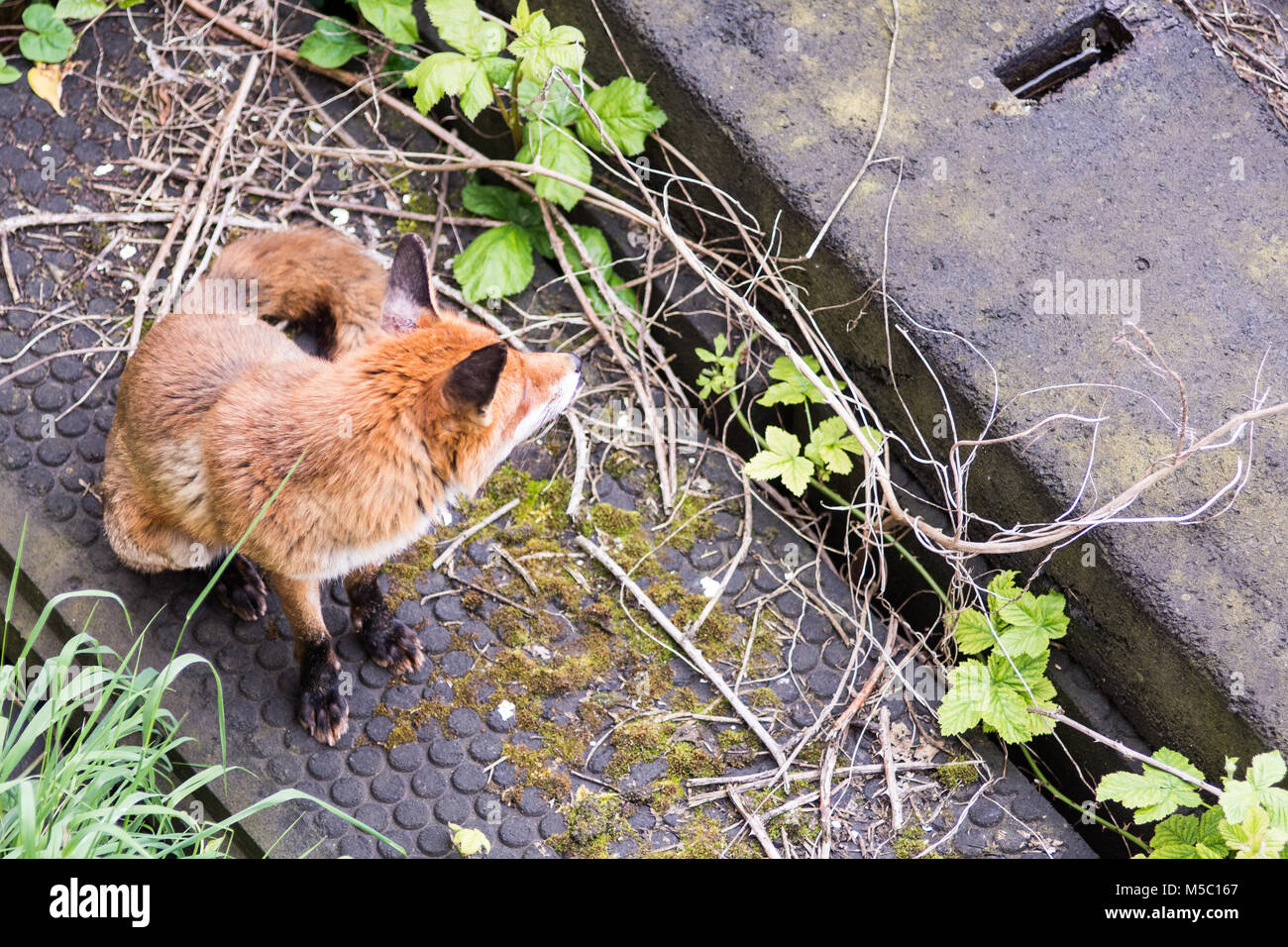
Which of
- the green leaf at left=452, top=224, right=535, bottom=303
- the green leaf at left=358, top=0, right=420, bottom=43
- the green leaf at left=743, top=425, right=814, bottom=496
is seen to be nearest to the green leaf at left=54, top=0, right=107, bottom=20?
the green leaf at left=358, top=0, right=420, bottom=43

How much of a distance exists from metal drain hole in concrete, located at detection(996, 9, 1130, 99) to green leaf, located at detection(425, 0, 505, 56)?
5.75 ft

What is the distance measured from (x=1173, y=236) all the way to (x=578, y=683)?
233 cm

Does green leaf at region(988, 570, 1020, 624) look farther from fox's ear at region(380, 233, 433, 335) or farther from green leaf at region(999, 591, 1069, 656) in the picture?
fox's ear at region(380, 233, 433, 335)

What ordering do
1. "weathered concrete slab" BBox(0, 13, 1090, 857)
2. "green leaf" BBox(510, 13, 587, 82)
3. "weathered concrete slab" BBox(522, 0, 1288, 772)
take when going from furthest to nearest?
"green leaf" BBox(510, 13, 587, 82), "weathered concrete slab" BBox(0, 13, 1090, 857), "weathered concrete slab" BBox(522, 0, 1288, 772)

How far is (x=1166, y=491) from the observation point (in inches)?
124

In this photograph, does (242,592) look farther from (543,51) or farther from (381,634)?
(543,51)

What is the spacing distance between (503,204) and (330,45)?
1000mm

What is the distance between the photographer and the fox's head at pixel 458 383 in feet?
8.92

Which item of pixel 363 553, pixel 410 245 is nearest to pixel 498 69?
pixel 410 245

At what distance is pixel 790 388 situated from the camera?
3570mm

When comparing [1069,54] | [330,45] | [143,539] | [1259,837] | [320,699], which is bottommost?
[320,699]

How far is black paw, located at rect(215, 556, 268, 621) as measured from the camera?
3455 mm

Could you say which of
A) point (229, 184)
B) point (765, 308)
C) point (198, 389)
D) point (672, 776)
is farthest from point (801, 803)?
point (229, 184)

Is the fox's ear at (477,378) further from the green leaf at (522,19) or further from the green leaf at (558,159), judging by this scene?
Answer: the green leaf at (522,19)
